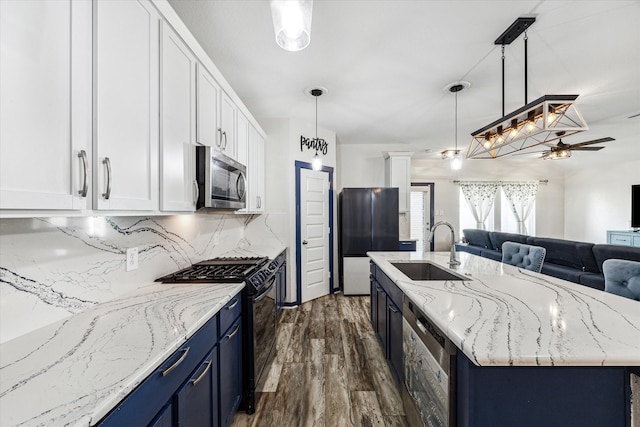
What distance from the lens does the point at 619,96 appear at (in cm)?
313

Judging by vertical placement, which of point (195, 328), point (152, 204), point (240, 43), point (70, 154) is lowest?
point (195, 328)

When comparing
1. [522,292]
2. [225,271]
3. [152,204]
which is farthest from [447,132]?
[152,204]

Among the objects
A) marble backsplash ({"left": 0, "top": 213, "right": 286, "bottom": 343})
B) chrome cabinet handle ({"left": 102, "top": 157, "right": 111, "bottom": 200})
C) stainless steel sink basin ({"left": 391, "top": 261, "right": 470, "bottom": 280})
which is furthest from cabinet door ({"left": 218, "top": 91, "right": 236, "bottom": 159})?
stainless steel sink basin ({"left": 391, "top": 261, "right": 470, "bottom": 280})

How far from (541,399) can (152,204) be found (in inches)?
69.1

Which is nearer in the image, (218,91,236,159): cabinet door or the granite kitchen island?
the granite kitchen island

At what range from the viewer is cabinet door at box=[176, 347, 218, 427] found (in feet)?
3.31

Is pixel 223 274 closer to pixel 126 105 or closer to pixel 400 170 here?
pixel 126 105

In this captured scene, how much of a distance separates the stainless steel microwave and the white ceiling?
1.00 metres

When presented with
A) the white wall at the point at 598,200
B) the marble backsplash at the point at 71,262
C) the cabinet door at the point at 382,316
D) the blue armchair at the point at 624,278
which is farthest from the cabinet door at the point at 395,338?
the white wall at the point at 598,200

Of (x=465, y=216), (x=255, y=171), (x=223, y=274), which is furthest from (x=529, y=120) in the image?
(x=465, y=216)

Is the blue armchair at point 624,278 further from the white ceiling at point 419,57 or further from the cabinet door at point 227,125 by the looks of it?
the cabinet door at point 227,125

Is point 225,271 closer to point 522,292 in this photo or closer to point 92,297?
point 92,297

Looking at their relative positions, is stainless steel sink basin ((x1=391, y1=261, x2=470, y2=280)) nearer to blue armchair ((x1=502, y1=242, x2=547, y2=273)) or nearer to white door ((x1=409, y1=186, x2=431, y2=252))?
blue armchair ((x1=502, y1=242, x2=547, y2=273))

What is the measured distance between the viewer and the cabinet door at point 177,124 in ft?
4.32
